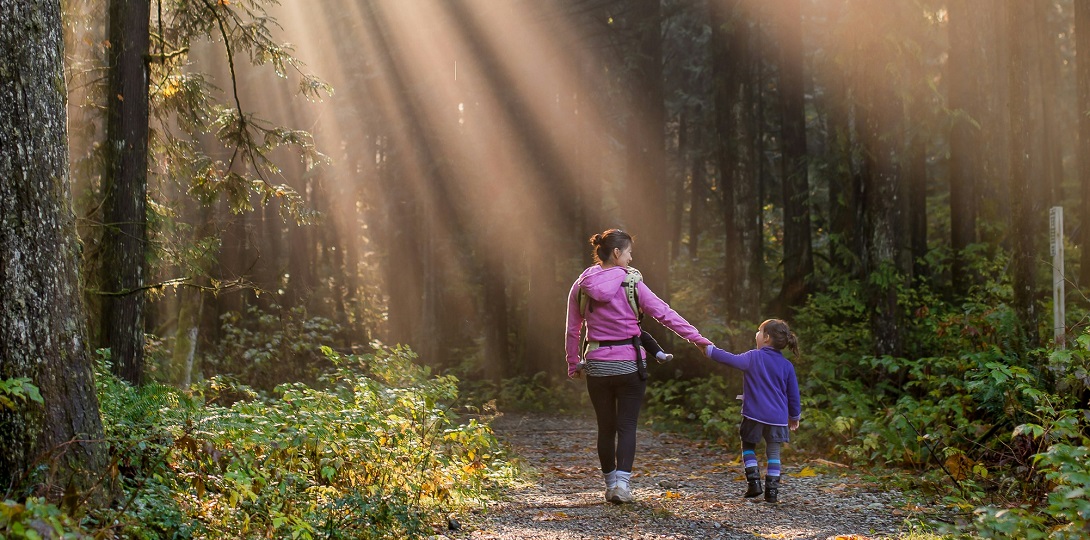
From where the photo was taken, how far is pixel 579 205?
83.1ft

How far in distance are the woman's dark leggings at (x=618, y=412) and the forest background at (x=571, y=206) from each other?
1195mm

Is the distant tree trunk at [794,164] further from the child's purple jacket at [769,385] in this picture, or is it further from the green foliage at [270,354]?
the child's purple jacket at [769,385]

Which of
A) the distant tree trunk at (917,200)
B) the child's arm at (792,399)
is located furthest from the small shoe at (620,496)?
the distant tree trunk at (917,200)

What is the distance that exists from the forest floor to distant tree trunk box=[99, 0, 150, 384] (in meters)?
4.92

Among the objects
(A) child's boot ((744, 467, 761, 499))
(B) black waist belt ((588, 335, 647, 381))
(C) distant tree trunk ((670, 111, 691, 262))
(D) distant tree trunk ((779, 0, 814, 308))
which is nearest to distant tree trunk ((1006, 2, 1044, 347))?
(A) child's boot ((744, 467, 761, 499))

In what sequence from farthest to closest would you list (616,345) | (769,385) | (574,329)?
(769,385) → (574,329) → (616,345)

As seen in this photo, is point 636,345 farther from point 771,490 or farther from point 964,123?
point 964,123

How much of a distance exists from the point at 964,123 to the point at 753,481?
50.5 ft

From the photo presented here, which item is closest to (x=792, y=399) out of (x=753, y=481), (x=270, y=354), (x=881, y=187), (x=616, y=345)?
(x=753, y=481)

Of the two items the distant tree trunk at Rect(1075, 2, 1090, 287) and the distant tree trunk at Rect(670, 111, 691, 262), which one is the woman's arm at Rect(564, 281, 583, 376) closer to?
the distant tree trunk at Rect(1075, 2, 1090, 287)

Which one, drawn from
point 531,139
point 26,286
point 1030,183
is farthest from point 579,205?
point 26,286

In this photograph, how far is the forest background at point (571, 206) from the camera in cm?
972

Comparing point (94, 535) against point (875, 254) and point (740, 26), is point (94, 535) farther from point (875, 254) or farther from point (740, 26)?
point (740, 26)

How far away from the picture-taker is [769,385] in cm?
A: 810
